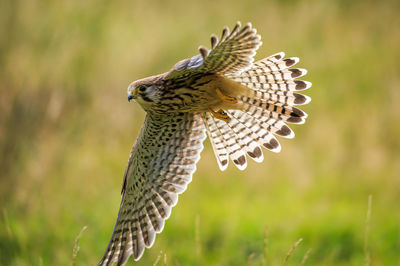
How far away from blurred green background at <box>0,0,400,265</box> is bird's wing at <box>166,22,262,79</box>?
1.40 meters

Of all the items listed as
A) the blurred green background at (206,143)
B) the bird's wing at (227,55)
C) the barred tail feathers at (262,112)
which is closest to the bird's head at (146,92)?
the bird's wing at (227,55)

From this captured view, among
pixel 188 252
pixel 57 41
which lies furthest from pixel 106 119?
pixel 188 252

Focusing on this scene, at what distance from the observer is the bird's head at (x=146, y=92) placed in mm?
4562

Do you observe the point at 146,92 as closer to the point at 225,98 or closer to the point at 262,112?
the point at 225,98

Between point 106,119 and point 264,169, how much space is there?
2398 mm

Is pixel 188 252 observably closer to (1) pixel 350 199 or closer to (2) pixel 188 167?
(2) pixel 188 167

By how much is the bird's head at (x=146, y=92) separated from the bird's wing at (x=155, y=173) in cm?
25

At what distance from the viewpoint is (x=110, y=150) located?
332 inches

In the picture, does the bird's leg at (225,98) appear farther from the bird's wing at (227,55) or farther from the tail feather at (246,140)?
the tail feather at (246,140)

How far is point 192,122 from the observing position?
5066 mm

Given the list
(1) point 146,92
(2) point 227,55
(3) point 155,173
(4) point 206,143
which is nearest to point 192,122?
(3) point 155,173

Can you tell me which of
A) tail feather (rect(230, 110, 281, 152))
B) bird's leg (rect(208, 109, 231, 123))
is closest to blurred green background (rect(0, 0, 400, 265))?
tail feather (rect(230, 110, 281, 152))

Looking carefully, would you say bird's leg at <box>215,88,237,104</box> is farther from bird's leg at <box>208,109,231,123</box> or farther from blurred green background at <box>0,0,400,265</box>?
blurred green background at <box>0,0,400,265</box>

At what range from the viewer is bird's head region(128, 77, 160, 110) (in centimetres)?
456
